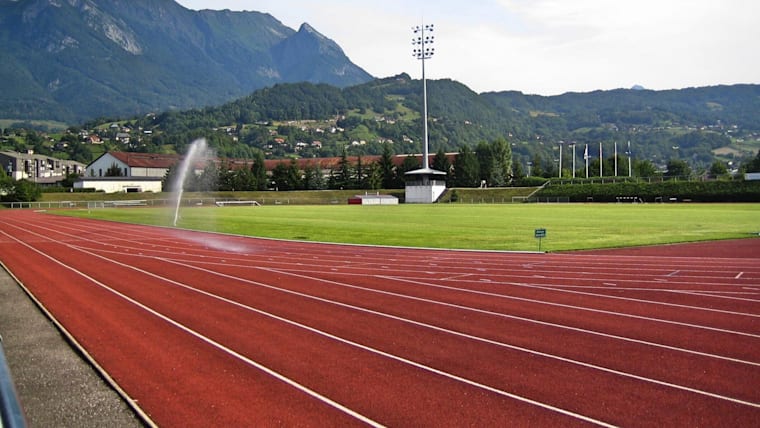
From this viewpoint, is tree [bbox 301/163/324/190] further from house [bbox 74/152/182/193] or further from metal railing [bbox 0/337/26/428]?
metal railing [bbox 0/337/26/428]

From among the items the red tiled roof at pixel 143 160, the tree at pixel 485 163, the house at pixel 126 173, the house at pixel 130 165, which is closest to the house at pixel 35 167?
the house at pixel 130 165

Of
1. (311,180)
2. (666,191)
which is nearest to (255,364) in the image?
(666,191)

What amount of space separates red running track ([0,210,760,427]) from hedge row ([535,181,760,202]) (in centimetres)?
6086

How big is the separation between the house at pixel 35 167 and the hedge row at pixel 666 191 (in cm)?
10981

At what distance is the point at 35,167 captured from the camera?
15538cm

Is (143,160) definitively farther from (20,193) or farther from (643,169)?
(643,169)

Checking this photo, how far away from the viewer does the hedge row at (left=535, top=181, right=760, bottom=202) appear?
75938mm

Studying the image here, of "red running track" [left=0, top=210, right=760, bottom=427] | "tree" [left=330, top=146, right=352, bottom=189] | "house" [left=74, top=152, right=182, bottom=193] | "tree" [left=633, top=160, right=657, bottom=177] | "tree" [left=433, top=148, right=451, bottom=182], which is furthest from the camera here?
"tree" [left=633, top=160, right=657, bottom=177]

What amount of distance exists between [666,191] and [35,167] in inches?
5584

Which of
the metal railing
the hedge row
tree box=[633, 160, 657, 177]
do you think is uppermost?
tree box=[633, 160, 657, 177]

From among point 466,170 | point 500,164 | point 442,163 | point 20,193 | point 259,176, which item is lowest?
point 20,193

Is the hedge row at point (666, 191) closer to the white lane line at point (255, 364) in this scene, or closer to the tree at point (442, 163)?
the tree at point (442, 163)

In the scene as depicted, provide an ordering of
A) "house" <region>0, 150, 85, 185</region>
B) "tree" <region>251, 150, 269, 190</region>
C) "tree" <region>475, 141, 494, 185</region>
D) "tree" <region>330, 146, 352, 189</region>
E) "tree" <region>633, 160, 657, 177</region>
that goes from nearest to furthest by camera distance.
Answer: "tree" <region>251, 150, 269, 190</region> → "tree" <region>330, 146, 352, 189</region> → "tree" <region>475, 141, 494, 185</region> → "tree" <region>633, 160, 657, 177</region> → "house" <region>0, 150, 85, 185</region>

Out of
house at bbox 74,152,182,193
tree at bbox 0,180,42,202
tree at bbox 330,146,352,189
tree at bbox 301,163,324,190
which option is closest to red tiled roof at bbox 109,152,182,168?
house at bbox 74,152,182,193
